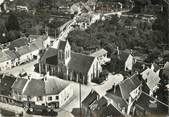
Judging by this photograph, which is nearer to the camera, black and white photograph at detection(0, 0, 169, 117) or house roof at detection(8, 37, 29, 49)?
black and white photograph at detection(0, 0, 169, 117)

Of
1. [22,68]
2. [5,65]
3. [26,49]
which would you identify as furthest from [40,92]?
[26,49]

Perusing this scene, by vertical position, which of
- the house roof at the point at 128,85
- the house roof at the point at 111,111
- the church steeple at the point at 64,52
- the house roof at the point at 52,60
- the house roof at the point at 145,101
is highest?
the church steeple at the point at 64,52

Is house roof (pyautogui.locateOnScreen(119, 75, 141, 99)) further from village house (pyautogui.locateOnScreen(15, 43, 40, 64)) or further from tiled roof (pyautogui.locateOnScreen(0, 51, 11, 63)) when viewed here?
tiled roof (pyautogui.locateOnScreen(0, 51, 11, 63))

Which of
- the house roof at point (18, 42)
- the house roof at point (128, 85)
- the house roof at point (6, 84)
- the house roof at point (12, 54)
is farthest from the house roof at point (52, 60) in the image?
the house roof at point (128, 85)

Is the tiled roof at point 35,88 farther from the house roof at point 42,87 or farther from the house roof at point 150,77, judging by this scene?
the house roof at point 150,77

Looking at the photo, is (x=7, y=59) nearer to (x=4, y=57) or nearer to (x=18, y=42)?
(x=4, y=57)

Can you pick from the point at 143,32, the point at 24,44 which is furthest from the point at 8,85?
the point at 143,32

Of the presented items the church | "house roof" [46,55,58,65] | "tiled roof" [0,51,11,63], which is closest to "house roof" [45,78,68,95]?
the church
